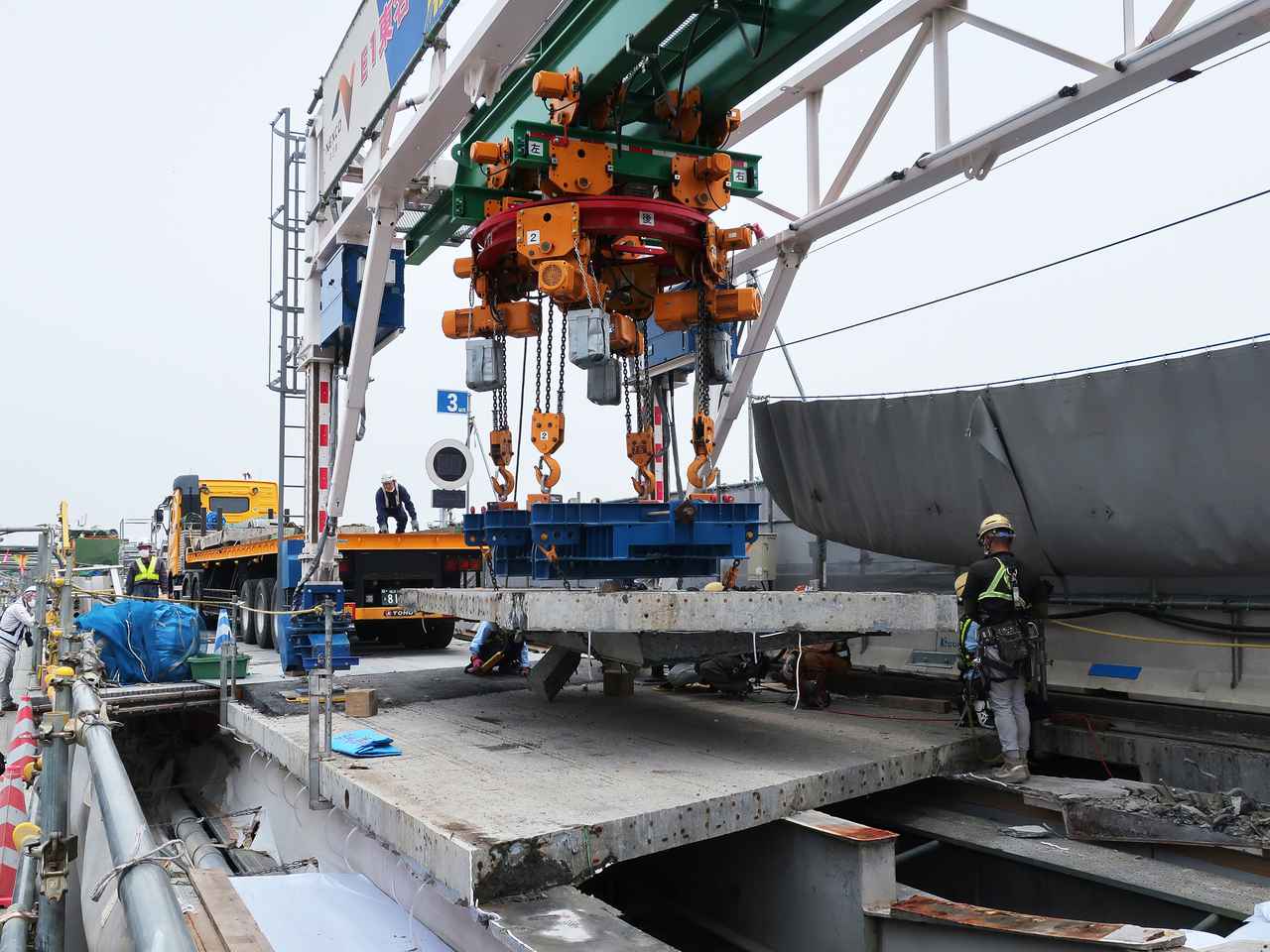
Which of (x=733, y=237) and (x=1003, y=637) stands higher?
(x=733, y=237)

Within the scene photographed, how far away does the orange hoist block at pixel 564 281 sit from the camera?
5.90m

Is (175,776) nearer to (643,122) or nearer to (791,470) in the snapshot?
(791,470)

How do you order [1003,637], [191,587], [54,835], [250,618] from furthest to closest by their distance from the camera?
1. [191,587]
2. [250,618]
3. [1003,637]
4. [54,835]

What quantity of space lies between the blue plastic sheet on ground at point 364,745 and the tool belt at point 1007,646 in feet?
11.0

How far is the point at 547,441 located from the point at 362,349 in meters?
2.87

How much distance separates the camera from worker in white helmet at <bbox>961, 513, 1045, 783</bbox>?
5469 millimetres

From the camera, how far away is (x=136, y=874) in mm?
1487

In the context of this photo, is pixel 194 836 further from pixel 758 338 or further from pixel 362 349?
pixel 758 338

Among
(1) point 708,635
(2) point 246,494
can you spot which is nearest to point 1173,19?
(1) point 708,635

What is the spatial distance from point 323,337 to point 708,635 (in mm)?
5966

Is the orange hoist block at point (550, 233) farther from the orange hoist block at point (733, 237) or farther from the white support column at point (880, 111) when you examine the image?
the white support column at point (880, 111)

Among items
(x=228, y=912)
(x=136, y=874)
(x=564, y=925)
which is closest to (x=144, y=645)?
(x=228, y=912)

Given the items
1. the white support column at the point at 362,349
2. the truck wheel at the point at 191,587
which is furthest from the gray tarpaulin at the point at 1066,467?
the truck wheel at the point at 191,587

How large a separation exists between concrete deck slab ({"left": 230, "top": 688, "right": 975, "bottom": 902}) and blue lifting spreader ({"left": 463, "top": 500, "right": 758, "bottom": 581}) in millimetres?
989
